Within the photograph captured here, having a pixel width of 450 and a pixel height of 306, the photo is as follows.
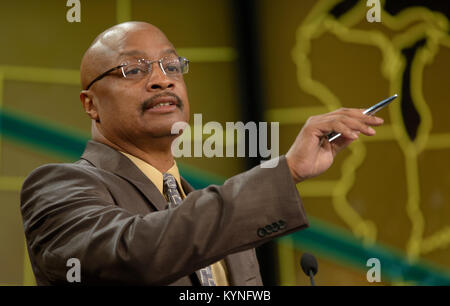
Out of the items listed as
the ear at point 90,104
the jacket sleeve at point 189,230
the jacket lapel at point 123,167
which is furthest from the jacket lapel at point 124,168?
the jacket sleeve at point 189,230

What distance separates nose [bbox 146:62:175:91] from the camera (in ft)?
4.90

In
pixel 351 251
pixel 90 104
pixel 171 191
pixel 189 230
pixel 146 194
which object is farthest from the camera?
pixel 351 251

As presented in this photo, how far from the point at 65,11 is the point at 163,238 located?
1.96 metres

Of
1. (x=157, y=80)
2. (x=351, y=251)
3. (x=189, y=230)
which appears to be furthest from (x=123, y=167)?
(x=351, y=251)

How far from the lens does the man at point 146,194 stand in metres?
1.04

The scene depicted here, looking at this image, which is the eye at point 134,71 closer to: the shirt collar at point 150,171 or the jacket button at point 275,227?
the shirt collar at point 150,171

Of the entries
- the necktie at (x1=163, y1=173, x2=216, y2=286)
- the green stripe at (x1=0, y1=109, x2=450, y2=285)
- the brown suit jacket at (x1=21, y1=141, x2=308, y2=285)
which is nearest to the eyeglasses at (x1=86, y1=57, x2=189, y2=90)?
the necktie at (x1=163, y1=173, x2=216, y2=286)

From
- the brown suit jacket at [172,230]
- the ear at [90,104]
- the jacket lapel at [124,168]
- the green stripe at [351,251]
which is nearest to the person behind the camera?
the brown suit jacket at [172,230]

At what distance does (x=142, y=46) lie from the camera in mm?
1522

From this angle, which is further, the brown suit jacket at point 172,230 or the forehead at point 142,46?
the forehead at point 142,46

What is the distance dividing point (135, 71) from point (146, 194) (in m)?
0.33

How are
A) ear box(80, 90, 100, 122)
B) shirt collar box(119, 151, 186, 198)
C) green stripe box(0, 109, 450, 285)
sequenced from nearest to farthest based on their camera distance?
1. shirt collar box(119, 151, 186, 198)
2. ear box(80, 90, 100, 122)
3. green stripe box(0, 109, 450, 285)

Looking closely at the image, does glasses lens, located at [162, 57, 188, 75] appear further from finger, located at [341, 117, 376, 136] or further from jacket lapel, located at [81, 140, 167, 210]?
finger, located at [341, 117, 376, 136]

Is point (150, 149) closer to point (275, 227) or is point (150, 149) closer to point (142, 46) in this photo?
point (142, 46)
